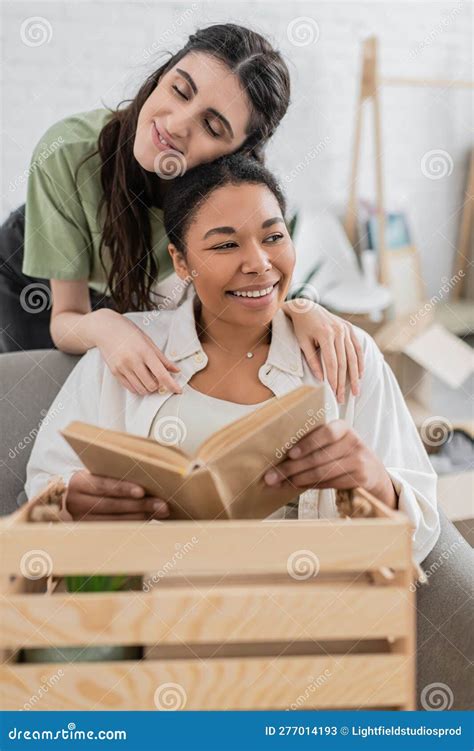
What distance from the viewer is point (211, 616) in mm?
901

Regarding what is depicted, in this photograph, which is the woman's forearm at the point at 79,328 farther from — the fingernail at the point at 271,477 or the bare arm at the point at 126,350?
the fingernail at the point at 271,477

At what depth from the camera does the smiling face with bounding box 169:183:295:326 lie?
4.92 feet

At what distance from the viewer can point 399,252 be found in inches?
192

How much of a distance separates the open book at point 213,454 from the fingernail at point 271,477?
0.02m

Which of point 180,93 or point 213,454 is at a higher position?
point 180,93

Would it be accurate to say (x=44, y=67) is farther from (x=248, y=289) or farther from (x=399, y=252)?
(x=248, y=289)

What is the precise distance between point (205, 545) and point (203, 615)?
0.08 m

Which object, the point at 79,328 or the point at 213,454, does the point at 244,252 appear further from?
the point at 213,454

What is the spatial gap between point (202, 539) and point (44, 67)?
368cm

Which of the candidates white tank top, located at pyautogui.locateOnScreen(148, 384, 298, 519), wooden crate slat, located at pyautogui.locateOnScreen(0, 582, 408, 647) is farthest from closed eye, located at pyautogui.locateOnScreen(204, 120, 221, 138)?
wooden crate slat, located at pyautogui.locateOnScreen(0, 582, 408, 647)

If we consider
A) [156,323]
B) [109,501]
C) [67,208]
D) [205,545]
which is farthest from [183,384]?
[205,545]

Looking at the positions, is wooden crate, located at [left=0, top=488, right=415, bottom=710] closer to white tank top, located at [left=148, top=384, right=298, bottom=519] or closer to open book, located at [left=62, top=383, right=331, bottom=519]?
open book, located at [left=62, top=383, right=331, bottom=519]

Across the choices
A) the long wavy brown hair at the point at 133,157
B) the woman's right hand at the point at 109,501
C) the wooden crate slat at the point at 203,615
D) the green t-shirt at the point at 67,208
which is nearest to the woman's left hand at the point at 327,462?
the woman's right hand at the point at 109,501

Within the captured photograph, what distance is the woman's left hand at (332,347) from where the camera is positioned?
1.54 meters
